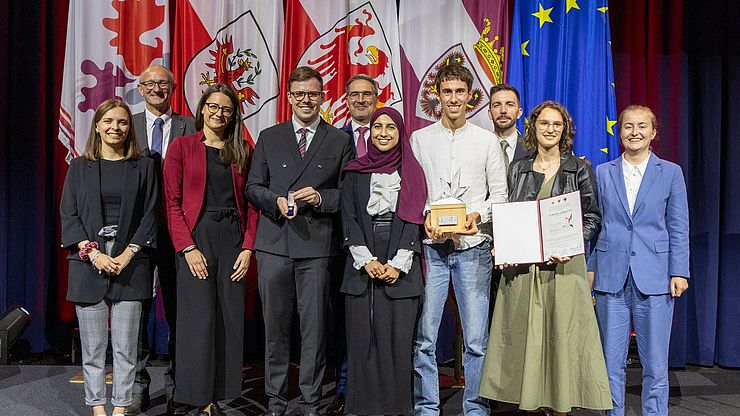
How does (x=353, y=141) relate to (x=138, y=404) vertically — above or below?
above

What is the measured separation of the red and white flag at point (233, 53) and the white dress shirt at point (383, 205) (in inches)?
74.3

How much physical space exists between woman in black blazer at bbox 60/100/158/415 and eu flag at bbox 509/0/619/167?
8.95ft

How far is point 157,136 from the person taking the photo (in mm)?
3826

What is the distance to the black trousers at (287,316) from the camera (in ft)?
11.1

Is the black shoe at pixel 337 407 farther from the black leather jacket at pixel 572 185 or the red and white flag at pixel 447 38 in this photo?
the red and white flag at pixel 447 38

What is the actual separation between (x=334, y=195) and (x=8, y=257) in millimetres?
3107

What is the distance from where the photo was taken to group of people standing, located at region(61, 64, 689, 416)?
10.6 feet

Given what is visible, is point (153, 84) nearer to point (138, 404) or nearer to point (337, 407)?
point (138, 404)

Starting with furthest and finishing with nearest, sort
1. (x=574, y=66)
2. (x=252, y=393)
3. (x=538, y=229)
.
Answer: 1. (x=574, y=66)
2. (x=252, y=393)
3. (x=538, y=229)

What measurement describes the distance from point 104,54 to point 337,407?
3003 mm

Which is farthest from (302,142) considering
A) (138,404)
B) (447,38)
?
(447,38)

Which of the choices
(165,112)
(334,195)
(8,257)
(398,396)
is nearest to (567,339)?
(398,396)

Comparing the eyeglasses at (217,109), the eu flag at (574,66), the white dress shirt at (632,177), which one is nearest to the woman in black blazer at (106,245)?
the eyeglasses at (217,109)

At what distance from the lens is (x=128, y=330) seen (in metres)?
3.38
